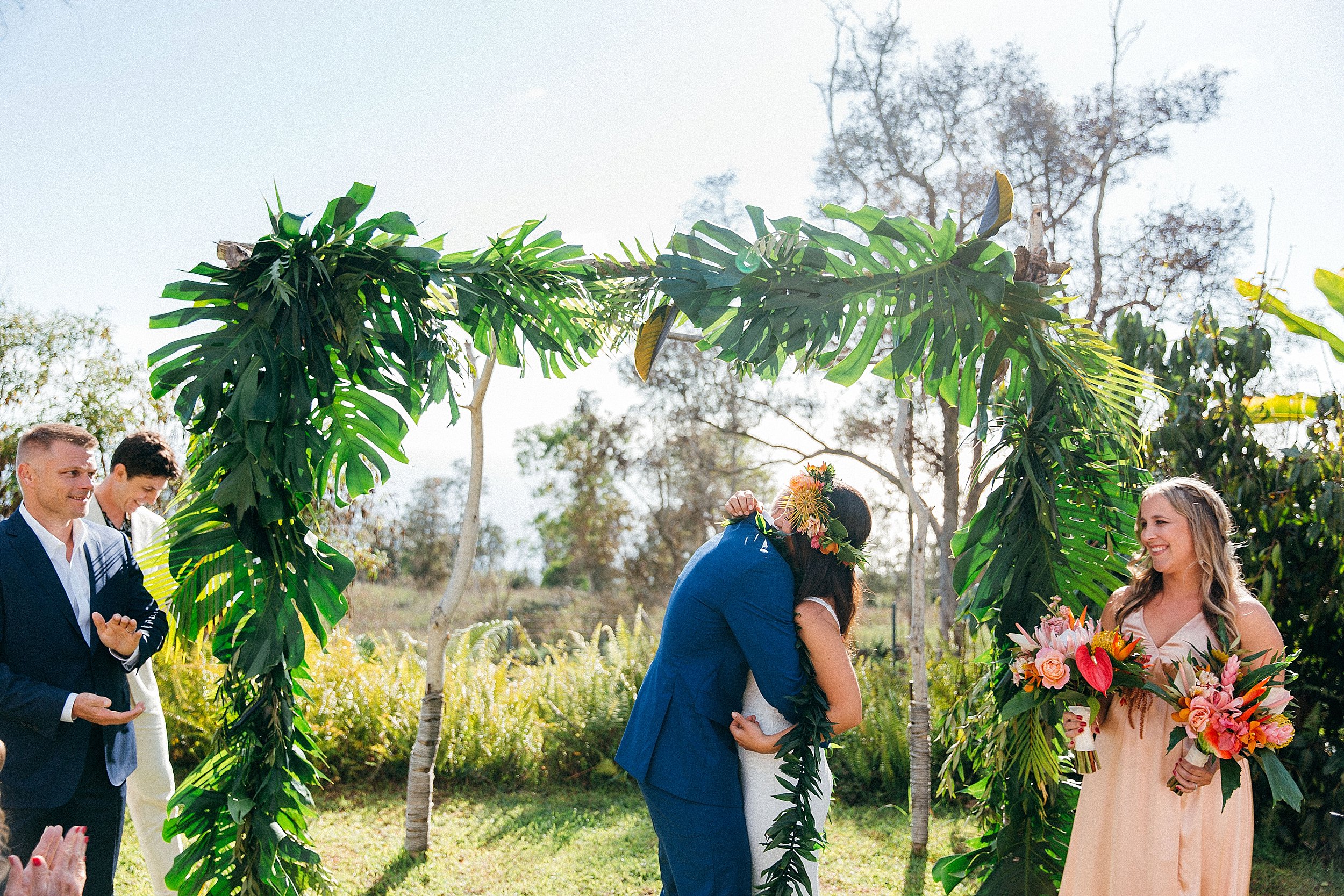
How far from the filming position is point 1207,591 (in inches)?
118

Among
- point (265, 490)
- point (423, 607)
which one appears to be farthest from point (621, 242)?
point (423, 607)

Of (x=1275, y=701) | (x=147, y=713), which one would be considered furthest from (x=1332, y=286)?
(x=147, y=713)

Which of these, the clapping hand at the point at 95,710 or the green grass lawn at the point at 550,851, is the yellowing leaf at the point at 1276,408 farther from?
the clapping hand at the point at 95,710

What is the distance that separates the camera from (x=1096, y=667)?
112 inches

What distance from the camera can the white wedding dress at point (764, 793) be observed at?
2.64 m

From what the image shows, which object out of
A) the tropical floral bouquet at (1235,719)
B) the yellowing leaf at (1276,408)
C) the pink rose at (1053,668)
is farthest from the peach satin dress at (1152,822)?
the yellowing leaf at (1276,408)

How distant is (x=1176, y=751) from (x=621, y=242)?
2508 mm

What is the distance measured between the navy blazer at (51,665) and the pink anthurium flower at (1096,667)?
311 cm

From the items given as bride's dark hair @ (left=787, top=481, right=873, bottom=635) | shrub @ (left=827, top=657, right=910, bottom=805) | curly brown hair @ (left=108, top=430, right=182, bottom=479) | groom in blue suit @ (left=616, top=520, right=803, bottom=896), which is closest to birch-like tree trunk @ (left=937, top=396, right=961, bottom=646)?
shrub @ (left=827, top=657, right=910, bottom=805)

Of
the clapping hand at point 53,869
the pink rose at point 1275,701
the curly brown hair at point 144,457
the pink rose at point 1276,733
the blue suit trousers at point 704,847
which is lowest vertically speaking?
the blue suit trousers at point 704,847

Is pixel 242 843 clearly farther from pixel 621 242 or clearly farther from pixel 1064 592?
pixel 1064 592

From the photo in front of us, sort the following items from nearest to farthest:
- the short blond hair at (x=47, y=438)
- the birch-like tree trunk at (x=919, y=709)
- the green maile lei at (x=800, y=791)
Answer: the green maile lei at (x=800, y=791)
the short blond hair at (x=47, y=438)
the birch-like tree trunk at (x=919, y=709)

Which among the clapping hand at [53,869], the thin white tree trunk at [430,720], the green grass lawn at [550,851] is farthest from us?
the thin white tree trunk at [430,720]

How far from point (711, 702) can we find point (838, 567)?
0.56 metres
